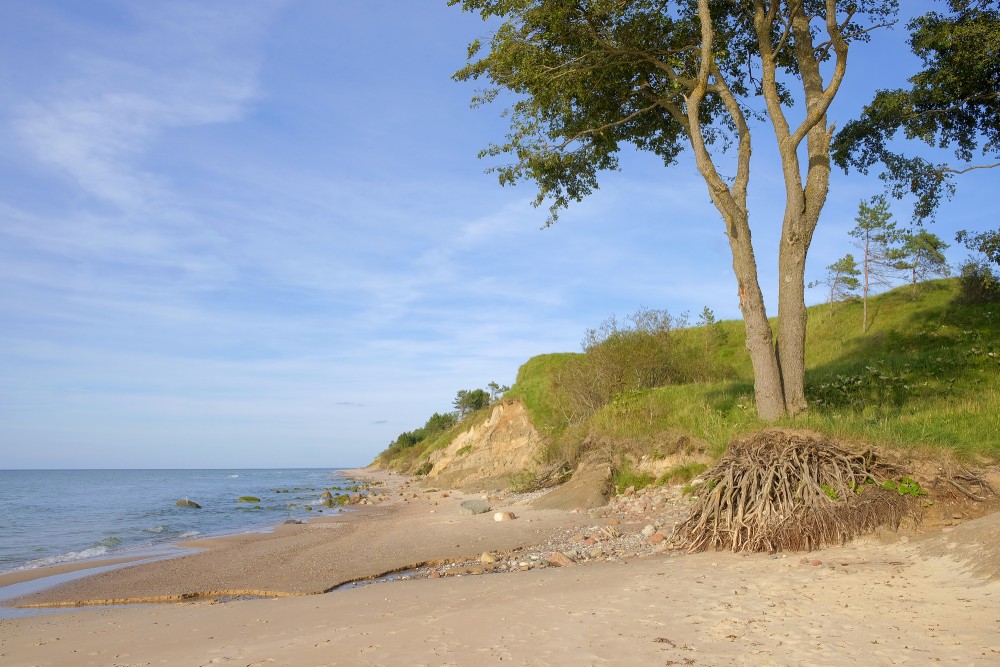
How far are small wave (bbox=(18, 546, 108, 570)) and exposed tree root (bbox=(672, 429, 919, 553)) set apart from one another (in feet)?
41.9

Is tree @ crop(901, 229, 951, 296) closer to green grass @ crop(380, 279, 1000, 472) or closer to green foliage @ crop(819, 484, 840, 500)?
green grass @ crop(380, 279, 1000, 472)

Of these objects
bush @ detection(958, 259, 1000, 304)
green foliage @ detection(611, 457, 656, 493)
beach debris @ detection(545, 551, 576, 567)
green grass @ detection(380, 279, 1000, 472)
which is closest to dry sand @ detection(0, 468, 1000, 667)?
beach debris @ detection(545, 551, 576, 567)

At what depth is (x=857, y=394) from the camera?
13688 millimetres

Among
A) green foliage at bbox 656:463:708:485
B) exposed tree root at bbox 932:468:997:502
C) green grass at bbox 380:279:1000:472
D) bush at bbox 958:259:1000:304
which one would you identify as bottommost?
green foliage at bbox 656:463:708:485

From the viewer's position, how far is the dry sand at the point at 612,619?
461 cm

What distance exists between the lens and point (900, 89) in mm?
14414

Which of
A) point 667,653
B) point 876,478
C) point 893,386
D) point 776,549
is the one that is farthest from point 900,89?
point 667,653

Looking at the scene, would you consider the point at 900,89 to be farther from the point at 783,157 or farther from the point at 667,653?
the point at 667,653

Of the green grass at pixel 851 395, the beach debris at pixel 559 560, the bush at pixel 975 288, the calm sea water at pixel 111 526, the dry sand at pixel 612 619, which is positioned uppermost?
the bush at pixel 975 288

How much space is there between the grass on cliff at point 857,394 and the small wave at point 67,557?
11913 millimetres

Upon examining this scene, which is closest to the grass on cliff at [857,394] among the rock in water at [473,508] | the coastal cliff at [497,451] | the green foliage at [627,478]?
the green foliage at [627,478]

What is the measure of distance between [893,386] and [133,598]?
1489 centimetres

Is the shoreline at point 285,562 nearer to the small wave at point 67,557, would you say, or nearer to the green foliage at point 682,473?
the small wave at point 67,557

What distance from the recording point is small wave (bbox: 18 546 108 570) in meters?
13.2
